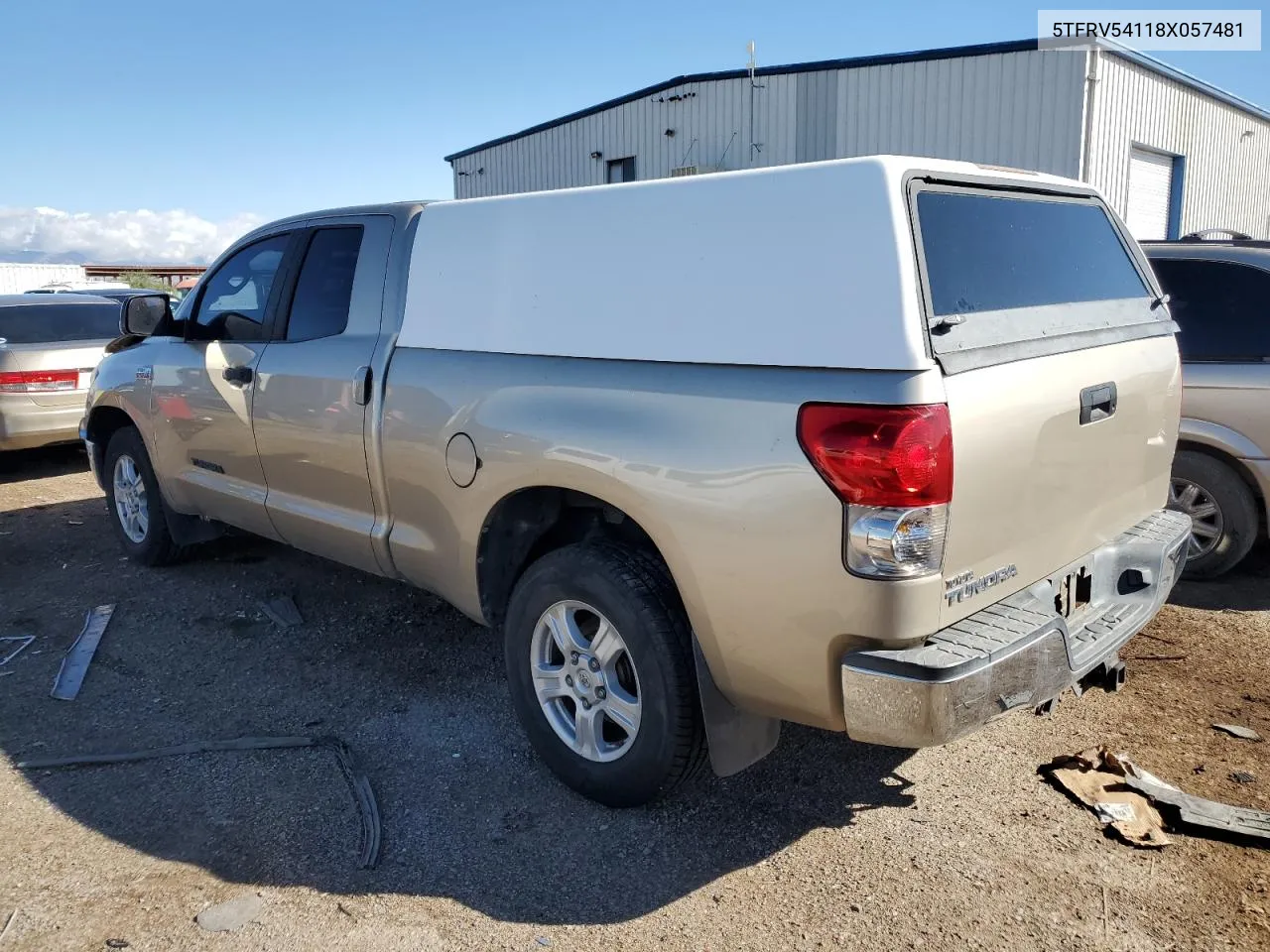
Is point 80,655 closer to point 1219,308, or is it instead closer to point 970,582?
point 970,582

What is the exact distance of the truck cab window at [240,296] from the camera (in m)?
4.72

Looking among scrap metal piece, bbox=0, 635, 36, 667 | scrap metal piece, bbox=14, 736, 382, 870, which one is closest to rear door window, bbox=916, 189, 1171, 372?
scrap metal piece, bbox=14, 736, 382, 870

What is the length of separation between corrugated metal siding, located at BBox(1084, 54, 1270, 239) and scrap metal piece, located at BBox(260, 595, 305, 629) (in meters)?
13.0

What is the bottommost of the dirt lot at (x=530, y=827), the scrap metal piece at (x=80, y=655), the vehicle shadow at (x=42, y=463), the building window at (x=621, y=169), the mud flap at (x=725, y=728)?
the dirt lot at (x=530, y=827)

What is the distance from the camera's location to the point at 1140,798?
3279 millimetres

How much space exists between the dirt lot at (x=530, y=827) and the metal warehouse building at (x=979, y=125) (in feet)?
37.0

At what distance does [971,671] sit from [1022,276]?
50.3 inches

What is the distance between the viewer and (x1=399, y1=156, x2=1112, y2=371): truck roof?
8.25 ft

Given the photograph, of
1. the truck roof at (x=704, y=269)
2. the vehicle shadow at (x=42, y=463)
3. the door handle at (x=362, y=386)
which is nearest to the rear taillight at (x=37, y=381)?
the vehicle shadow at (x=42, y=463)

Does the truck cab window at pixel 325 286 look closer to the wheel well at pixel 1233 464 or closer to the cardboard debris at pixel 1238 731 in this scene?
the cardboard debris at pixel 1238 731

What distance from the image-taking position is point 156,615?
520 cm

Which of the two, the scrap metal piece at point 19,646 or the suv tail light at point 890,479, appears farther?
the scrap metal piece at point 19,646

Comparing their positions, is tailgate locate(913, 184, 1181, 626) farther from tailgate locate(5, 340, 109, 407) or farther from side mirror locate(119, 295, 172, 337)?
tailgate locate(5, 340, 109, 407)

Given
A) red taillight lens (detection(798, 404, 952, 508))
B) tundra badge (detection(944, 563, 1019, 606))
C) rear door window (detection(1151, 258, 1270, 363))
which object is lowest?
tundra badge (detection(944, 563, 1019, 606))
